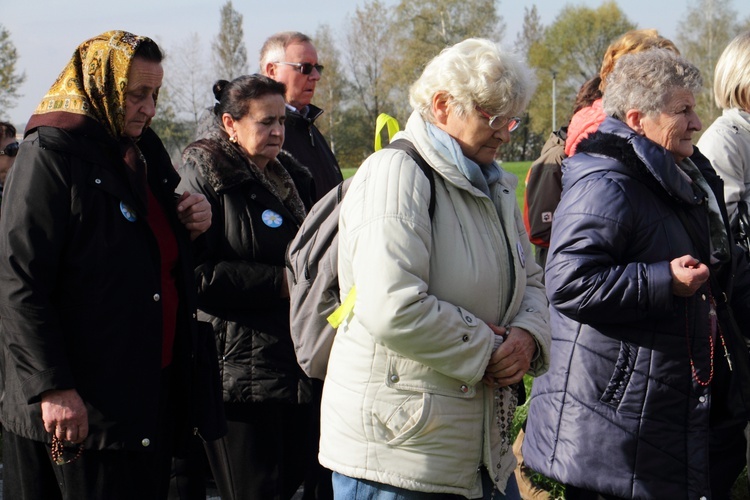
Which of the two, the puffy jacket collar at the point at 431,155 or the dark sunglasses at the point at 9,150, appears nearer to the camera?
the puffy jacket collar at the point at 431,155

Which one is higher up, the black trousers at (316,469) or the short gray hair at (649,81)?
the short gray hair at (649,81)

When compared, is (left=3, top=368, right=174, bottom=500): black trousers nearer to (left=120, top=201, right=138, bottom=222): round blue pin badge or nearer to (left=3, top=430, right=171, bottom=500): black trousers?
(left=3, top=430, right=171, bottom=500): black trousers

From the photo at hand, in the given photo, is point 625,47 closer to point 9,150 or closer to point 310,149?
point 310,149

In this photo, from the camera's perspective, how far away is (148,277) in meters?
2.87

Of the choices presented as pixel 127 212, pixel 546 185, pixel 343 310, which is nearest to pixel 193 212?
pixel 127 212

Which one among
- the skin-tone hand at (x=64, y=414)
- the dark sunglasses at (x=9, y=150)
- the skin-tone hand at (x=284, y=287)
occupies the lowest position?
the skin-tone hand at (x=64, y=414)

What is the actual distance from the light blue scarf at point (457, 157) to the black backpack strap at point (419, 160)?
6 cm

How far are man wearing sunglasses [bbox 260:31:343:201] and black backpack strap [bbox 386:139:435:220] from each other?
236cm

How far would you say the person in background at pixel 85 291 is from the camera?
2.67 m

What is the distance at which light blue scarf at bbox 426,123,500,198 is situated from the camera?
259 cm

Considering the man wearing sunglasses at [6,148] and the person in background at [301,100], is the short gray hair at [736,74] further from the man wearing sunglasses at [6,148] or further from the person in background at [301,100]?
the man wearing sunglasses at [6,148]

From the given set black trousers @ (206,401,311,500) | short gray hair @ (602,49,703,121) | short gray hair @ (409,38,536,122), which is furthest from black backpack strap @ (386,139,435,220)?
black trousers @ (206,401,311,500)

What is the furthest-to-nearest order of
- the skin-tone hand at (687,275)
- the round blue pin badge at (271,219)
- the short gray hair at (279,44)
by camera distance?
the short gray hair at (279,44) < the round blue pin badge at (271,219) < the skin-tone hand at (687,275)

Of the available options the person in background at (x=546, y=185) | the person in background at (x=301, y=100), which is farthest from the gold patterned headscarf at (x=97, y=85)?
the person in background at (x=546, y=185)
